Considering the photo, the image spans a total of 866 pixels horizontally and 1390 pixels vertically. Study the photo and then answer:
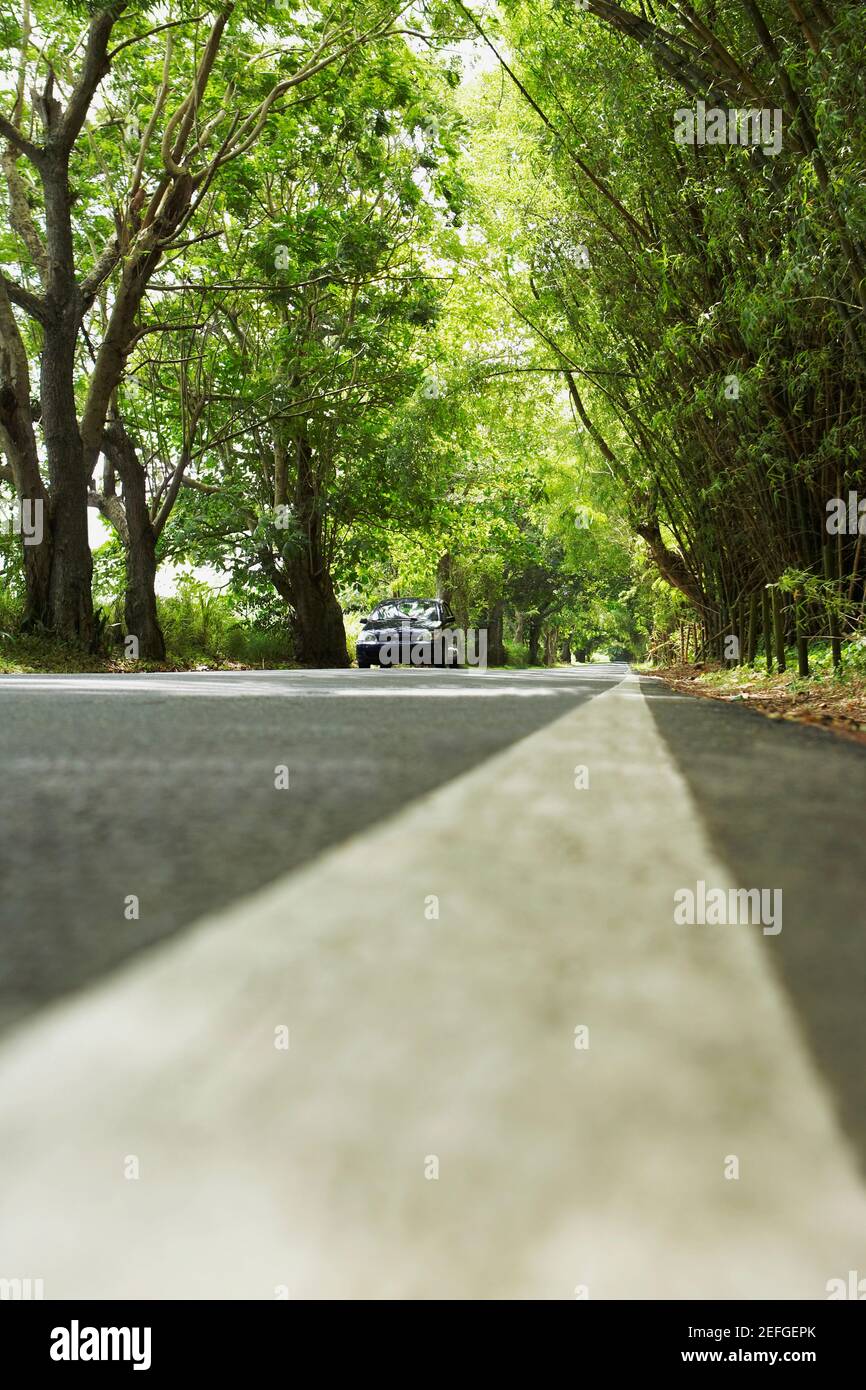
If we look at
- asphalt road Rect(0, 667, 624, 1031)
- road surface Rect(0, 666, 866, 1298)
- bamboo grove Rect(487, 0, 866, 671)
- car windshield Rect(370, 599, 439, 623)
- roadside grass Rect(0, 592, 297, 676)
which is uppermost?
bamboo grove Rect(487, 0, 866, 671)

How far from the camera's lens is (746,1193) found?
409mm

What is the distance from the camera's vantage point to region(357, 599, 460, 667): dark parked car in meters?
16.3

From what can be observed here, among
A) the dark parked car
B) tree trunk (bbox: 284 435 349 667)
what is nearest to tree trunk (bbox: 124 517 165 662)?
tree trunk (bbox: 284 435 349 667)

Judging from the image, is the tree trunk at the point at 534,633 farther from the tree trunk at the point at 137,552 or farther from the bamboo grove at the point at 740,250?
the bamboo grove at the point at 740,250

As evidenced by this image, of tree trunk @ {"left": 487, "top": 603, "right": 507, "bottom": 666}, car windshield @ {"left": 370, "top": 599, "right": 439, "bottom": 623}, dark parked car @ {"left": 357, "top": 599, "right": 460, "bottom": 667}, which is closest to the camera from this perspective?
dark parked car @ {"left": 357, "top": 599, "right": 460, "bottom": 667}

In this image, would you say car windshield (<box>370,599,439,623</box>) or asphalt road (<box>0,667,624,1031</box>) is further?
car windshield (<box>370,599,439,623</box>)

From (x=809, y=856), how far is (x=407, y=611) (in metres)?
16.7

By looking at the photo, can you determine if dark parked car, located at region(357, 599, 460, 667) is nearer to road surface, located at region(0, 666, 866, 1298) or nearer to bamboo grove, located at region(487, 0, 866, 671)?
bamboo grove, located at region(487, 0, 866, 671)

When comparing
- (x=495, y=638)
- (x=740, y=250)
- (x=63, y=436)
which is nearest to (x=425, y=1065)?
(x=740, y=250)

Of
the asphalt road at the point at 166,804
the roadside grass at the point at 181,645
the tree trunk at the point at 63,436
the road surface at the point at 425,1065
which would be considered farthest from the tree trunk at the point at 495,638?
the road surface at the point at 425,1065

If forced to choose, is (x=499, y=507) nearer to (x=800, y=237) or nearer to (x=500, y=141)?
(x=500, y=141)

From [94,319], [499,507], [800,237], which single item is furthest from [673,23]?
[499,507]

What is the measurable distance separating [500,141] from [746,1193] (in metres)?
15.0

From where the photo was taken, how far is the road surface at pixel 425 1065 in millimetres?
386
